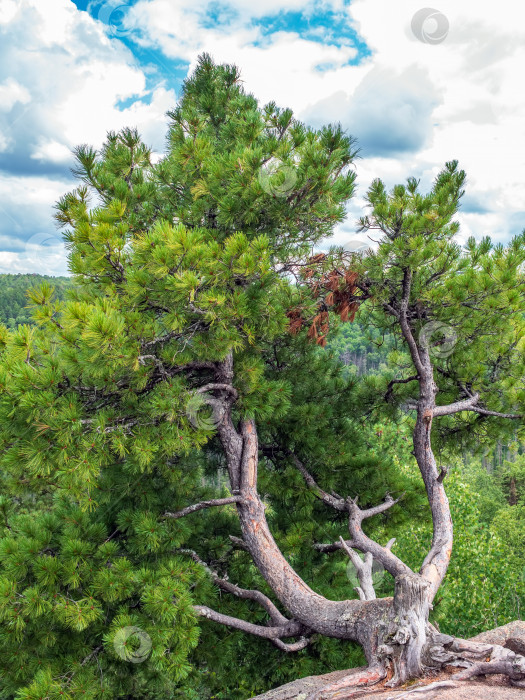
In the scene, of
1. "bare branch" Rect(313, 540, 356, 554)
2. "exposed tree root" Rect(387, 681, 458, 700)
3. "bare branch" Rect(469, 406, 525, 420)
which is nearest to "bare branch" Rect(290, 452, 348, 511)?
"bare branch" Rect(313, 540, 356, 554)

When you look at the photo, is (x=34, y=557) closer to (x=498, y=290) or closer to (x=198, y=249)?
(x=198, y=249)

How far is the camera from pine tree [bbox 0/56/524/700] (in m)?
3.51

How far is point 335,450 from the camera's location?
18.9ft

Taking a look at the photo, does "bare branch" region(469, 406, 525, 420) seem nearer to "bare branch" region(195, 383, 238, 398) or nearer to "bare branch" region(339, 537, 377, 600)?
"bare branch" region(339, 537, 377, 600)

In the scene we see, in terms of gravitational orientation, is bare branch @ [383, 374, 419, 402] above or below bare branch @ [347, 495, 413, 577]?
above

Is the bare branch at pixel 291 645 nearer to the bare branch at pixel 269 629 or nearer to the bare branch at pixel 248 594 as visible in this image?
the bare branch at pixel 269 629

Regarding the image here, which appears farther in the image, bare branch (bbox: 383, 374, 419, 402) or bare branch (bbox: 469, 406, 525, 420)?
bare branch (bbox: 383, 374, 419, 402)

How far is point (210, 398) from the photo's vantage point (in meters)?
4.65

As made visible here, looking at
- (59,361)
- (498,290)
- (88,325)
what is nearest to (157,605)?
(59,361)

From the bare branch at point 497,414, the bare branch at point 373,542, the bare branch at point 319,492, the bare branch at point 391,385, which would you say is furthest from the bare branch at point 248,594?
the bare branch at point 497,414

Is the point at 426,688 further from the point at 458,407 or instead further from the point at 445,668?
the point at 458,407

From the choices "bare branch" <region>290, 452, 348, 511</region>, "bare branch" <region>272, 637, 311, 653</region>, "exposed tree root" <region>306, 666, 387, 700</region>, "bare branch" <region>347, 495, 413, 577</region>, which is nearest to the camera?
"exposed tree root" <region>306, 666, 387, 700</region>

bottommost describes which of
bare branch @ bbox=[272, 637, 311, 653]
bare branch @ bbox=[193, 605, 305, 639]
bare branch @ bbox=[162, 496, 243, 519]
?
bare branch @ bbox=[272, 637, 311, 653]

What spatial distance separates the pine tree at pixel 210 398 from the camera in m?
3.51
